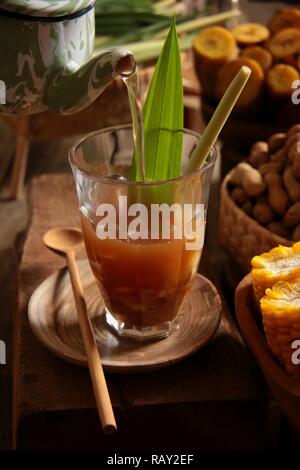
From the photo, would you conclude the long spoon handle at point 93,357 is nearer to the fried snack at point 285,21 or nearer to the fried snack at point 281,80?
the fried snack at point 281,80

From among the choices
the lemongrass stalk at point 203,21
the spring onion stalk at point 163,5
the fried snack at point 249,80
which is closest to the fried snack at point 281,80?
the fried snack at point 249,80

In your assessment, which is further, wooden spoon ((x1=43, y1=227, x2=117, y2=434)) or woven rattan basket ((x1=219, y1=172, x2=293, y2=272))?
woven rattan basket ((x1=219, y1=172, x2=293, y2=272))

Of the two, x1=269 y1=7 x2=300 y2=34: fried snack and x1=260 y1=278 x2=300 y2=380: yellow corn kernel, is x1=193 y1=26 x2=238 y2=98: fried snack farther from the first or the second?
x1=260 y1=278 x2=300 y2=380: yellow corn kernel

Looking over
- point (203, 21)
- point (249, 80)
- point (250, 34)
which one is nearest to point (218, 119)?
point (249, 80)

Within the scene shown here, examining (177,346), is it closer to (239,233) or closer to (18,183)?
(239,233)

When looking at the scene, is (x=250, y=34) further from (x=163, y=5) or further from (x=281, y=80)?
(x=163, y=5)

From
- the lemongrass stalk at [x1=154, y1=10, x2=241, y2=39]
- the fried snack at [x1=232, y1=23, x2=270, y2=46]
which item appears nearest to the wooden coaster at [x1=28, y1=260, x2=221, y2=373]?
the fried snack at [x1=232, y1=23, x2=270, y2=46]
